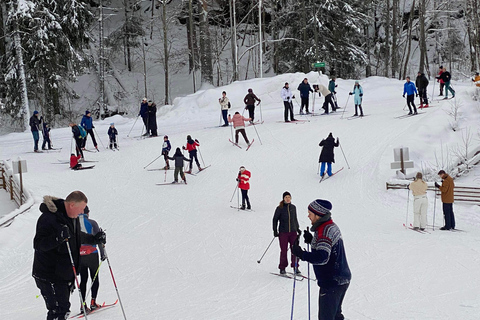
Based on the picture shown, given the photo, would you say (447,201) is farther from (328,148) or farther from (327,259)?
(327,259)

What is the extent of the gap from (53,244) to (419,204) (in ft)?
29.9

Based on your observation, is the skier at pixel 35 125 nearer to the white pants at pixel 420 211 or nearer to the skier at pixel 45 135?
the skier at pixel 45 135

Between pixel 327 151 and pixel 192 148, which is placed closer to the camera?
pixel 327 151

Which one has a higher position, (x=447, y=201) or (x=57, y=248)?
(x=57, y=248)

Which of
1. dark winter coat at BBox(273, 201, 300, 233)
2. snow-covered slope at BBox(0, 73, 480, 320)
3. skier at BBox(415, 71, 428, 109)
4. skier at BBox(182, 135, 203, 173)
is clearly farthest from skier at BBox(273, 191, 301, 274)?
skier at BBox(415, 71, 428, 109)

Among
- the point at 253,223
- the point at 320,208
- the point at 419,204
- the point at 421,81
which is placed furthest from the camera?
the point at 421,81

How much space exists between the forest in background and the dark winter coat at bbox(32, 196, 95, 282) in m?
19.2

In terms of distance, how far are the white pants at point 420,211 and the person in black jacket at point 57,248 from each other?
8.78 metres

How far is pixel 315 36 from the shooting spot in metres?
33.7

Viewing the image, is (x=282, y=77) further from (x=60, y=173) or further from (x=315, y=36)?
(x=60, y=173)

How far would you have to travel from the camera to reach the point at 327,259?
14.1 ft

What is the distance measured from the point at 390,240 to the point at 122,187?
9.93 metres

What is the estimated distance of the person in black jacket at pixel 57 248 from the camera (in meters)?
4.35

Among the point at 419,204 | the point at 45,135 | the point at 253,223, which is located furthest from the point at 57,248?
the point at 45,135
